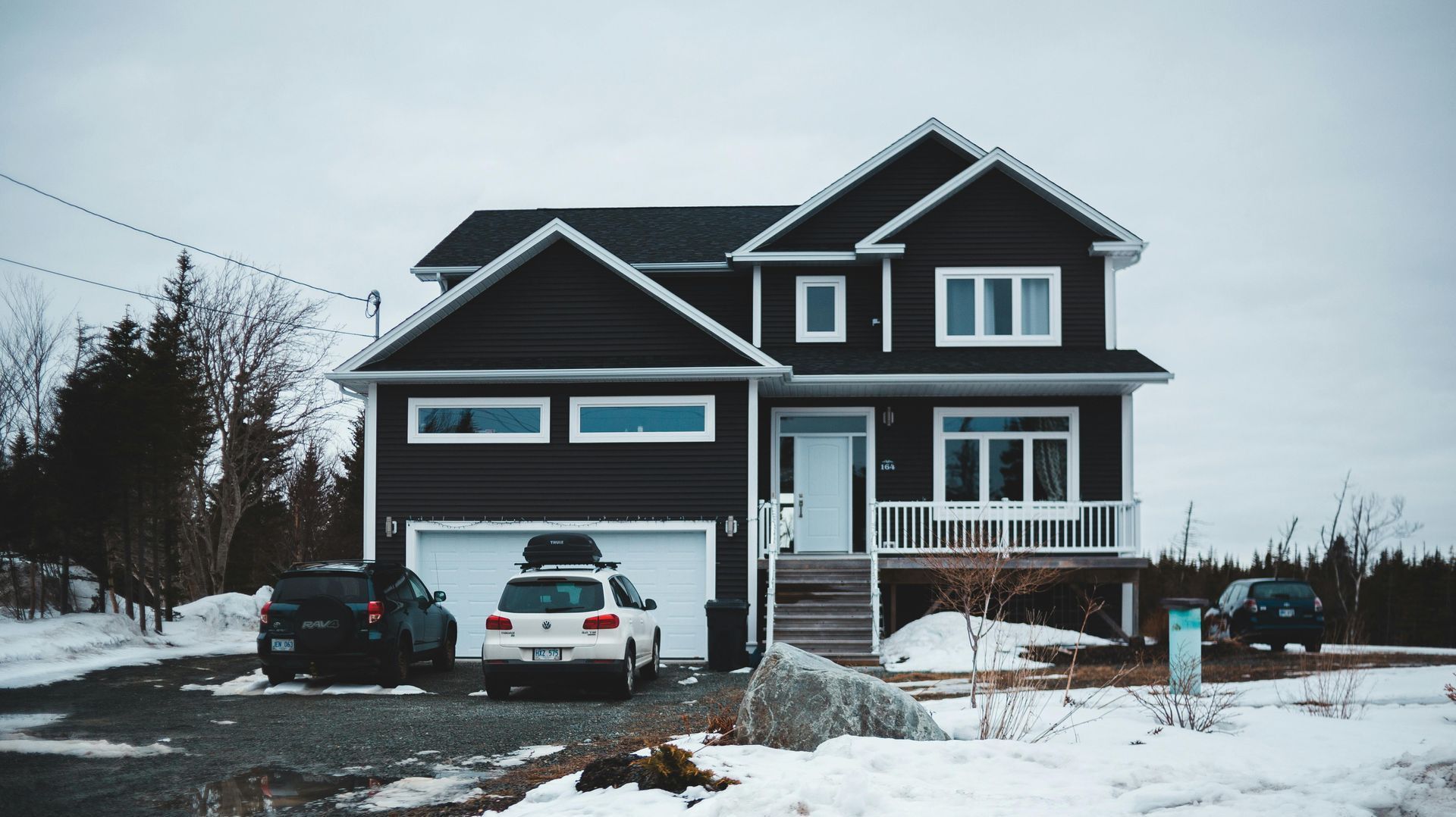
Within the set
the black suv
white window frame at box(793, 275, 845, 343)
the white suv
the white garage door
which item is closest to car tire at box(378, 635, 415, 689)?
the black suv

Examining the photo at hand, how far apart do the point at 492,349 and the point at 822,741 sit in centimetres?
1268

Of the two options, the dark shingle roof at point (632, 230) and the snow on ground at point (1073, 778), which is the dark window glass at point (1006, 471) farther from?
the snow on ground at point (1073, 778)

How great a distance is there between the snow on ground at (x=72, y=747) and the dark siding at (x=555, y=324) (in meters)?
9.89

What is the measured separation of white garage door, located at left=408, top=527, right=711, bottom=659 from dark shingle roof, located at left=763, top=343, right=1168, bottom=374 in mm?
3791

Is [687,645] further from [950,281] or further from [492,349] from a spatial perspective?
[950,281]

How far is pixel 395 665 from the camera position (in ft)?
47.6

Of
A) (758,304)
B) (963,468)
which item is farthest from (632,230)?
(963,468)

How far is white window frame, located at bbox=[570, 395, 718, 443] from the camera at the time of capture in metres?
19.3

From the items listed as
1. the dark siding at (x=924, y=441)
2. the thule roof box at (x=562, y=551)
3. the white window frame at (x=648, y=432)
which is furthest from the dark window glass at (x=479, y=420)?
the dark siding at (x=924, y=441)

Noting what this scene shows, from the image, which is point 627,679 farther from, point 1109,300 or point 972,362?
point 1109,300

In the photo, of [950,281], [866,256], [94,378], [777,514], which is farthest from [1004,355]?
[94,378]

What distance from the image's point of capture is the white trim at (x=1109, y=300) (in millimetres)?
21328

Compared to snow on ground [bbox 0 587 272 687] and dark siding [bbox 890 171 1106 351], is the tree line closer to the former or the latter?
snow on ground [bbox 0 587 272 687]

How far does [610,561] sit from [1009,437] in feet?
25.1
